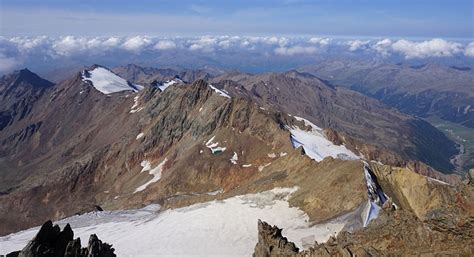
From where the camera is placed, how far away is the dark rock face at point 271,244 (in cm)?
4310

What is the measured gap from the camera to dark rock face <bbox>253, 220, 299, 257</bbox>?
141 feet

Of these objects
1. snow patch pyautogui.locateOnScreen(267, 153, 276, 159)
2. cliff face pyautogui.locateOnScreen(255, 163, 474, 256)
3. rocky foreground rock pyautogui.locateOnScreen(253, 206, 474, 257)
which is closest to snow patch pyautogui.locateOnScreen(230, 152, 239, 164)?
snow patch pyautogui.locateOnScreen(267, 153, 276, 159)

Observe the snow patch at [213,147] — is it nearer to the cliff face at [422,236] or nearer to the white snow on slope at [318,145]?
the white snow on slope at [318,145]

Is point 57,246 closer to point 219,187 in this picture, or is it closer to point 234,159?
point 219,187

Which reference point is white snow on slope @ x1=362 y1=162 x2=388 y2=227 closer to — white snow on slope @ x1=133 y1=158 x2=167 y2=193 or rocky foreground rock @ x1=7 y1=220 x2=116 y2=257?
rocky foreground rock @ x1=7 y1=220 x2=116 y2=257

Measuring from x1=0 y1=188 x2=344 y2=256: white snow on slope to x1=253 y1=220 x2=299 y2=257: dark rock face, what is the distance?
14155 mm

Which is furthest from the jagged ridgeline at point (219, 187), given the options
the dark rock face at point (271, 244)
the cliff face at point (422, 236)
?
the dark rock face at point (271, 244)

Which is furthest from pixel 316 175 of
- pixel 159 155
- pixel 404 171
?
pixel 159 155

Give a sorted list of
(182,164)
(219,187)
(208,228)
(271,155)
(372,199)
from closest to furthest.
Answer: (372,199), (208,228), (219,187), (271,155), (182,164)

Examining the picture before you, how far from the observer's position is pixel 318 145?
472ft

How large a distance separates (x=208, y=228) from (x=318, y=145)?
78028 millimetres

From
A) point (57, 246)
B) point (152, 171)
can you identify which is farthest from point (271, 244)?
point (152, 171)

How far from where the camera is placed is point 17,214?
164750 mm

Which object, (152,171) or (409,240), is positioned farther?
(152,171)
